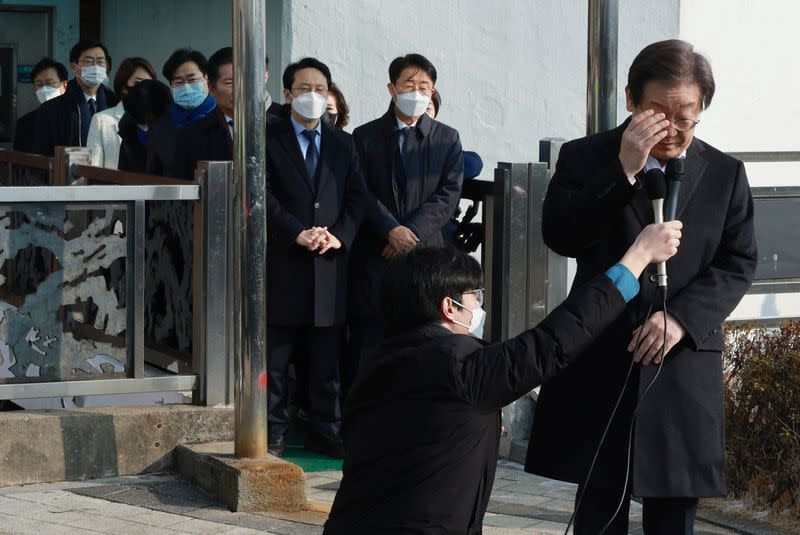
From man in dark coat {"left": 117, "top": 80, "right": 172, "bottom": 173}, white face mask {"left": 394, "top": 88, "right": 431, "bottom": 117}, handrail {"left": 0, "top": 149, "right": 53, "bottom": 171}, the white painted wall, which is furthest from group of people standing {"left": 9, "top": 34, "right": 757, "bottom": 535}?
the white painted wall

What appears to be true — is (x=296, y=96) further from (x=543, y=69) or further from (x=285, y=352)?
(x=543, y=69)

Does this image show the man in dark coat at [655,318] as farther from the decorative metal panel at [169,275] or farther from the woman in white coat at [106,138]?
the woman in white coat at [106,138]

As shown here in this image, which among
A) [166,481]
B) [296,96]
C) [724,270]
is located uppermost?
[296,96]

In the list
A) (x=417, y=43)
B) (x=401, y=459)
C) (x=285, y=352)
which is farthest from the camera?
(x=417, y=43)

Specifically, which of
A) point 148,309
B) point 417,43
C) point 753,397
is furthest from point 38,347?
Answer: point 417,43

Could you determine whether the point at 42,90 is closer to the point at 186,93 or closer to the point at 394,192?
the point at 186,93

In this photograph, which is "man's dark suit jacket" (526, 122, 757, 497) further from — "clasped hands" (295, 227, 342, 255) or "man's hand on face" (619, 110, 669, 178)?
"clasped hands" (295, 227, 342, 255)

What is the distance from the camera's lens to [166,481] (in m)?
6.69

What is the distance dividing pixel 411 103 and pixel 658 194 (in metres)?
3.95

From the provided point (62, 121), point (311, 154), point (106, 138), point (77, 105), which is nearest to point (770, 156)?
point (311, 154)

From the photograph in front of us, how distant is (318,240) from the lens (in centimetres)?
732

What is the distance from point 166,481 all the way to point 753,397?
2.68 meters

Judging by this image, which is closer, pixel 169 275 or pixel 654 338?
pixel 654 338

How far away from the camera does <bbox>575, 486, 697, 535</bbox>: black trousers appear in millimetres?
4152
